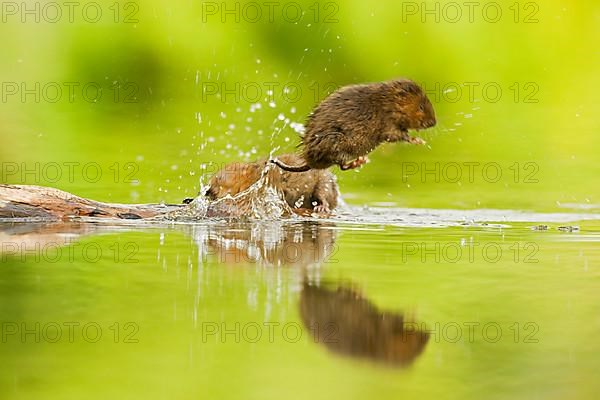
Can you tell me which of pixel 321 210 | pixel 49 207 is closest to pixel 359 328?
pixel 49 207

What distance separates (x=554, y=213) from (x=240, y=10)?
7.58m

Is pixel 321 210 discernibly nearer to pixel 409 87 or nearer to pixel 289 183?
pixel 289 183

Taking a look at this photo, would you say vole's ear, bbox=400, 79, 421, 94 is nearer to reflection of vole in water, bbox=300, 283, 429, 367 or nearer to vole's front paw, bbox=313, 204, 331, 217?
vole's front paw, bbox=313, 204, 331, 217

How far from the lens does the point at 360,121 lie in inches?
309

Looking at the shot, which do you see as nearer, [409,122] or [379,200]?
[409,122]

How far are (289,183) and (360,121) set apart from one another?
2.36 metres

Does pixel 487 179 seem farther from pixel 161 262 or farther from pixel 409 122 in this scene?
pixel 161 262

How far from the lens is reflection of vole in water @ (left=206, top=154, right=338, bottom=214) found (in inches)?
386

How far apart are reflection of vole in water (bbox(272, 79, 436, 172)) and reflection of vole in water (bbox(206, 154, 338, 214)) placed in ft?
5.99

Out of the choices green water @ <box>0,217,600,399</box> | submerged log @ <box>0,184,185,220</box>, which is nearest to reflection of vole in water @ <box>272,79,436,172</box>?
green water @ <box>0,217,600,399</box>

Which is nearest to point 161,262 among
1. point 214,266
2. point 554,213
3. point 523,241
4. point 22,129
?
point 214,266

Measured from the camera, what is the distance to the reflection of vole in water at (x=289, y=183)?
980 centimetres

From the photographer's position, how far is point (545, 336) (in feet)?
13.8

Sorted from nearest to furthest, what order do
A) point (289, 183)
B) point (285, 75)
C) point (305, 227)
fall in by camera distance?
point (305, 227), point (289, 183), point (285, 75)
